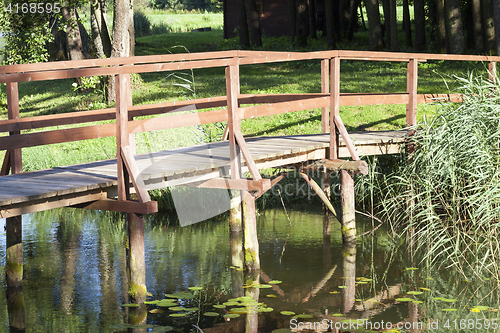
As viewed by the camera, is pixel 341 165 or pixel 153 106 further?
pixel 153 106

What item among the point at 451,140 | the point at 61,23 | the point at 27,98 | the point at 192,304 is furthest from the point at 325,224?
the point at 27,98

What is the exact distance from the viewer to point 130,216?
6117 millimetres

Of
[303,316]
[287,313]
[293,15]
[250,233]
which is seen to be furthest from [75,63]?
[293,15]

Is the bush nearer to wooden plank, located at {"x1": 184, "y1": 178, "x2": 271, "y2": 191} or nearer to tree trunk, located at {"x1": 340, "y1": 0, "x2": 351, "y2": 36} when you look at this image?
tree trunk, located at {"x1": 340, "y1": 0, "x2": 351, "y2": 36}

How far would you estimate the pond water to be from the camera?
588 centimetres

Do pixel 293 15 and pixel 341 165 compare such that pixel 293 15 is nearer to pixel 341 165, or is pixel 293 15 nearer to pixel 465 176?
pixel 341 165

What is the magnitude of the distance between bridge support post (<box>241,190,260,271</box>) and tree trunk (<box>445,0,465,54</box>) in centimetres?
1356

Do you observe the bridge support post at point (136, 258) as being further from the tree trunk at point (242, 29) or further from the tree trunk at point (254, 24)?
the tree trunk at point (254, 24)

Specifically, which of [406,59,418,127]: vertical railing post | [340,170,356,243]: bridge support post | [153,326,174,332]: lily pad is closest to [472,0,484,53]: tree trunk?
[406,59,418,127]: vertical railing post

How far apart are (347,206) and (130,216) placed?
133 inches

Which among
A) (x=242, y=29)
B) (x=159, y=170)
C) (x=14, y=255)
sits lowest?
(x=14, y=255)

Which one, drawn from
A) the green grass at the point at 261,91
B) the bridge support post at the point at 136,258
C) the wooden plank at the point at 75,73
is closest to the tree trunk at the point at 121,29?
the green grass at the point at 261,91

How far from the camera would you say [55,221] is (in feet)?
33.9

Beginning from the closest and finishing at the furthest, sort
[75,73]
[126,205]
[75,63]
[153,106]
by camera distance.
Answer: [75,73] < [126,205] < [75,63] < [153,106]
